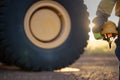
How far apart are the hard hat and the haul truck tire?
64.8 inches

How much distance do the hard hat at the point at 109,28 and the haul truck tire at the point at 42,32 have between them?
1646 mm

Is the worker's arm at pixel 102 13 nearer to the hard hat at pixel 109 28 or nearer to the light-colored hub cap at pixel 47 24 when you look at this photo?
the hard hat at pixel 109 28

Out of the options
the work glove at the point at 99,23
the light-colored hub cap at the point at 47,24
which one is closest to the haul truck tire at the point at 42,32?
the light-colored hub cap at the point at 47,24

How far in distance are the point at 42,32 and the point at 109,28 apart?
178 centimetres

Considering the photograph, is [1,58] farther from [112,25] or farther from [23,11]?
[112,25]

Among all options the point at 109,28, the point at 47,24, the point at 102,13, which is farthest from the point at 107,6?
the point at 47,24

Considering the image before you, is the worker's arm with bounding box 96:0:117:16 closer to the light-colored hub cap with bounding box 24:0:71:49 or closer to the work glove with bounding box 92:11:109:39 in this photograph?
the work glove with bounding box 92:11:109:39

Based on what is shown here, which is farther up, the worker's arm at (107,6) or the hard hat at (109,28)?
the worker's arm at (107,6)

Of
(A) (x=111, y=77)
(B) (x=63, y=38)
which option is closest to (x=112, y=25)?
(A) (x=111, y=77)

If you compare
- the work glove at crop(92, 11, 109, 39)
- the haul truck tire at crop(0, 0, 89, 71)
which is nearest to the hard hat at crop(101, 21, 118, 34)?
the work glove at crop(92, 11, 109, 39)

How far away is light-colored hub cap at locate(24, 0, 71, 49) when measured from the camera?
5.64 metres

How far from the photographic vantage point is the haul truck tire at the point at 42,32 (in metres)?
5.46

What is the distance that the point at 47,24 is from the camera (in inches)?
224

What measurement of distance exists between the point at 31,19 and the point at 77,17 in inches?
25.0
